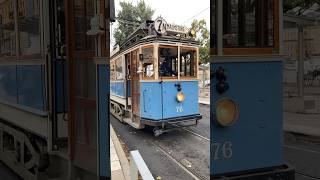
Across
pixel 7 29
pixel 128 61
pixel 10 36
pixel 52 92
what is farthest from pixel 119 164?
pixel 128 61

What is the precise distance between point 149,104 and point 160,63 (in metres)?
0.85

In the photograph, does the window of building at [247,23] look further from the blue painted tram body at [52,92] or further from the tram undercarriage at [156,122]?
the tram undercarriage at [156,122]

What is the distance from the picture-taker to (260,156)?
2801 millimetres

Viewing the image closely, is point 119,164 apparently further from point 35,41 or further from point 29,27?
point 29,27

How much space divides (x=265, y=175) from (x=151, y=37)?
3.60 meters

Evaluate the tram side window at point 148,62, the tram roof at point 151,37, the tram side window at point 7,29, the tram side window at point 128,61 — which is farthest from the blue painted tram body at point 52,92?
the tram side window at point 128,61

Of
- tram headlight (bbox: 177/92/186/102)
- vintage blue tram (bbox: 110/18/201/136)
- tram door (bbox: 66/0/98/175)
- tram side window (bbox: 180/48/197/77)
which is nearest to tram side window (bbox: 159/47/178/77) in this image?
vintage blue tram (bbox: 110/18/201/136)

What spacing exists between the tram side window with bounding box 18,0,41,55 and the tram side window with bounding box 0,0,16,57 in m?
0.35

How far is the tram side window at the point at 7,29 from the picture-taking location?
5066 mm

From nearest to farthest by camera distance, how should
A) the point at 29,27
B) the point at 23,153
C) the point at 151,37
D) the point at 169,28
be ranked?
the point at 29,27 → the point at 23,153 → the point at 151,37 → the point at 169,28

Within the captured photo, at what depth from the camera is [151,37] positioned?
6039 millimetres

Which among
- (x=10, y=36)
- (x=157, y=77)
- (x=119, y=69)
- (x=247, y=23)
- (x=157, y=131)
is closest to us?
(x=247, y=23)

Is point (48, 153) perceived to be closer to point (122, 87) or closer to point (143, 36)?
point (143, 36)

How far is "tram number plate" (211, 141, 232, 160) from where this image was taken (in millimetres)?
2635
